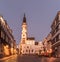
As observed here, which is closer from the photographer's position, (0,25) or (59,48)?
(59,48)

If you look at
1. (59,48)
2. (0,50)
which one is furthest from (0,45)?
(59,48)

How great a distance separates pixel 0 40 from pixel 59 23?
Result: 74.5ft

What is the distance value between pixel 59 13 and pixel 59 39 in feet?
32.9

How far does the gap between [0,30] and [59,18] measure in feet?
73.6

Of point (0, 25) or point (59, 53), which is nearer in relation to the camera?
point (59, 53)

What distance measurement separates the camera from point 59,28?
96.1 meters

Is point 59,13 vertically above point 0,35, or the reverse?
point 59,13

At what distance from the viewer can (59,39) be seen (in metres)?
95.3

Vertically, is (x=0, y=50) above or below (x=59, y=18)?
below

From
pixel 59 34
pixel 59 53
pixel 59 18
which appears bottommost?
pixel 59 53

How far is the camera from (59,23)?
316 ft

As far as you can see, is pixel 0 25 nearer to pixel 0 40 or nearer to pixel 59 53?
pixel 0 40

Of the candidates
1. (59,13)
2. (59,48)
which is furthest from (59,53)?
(59,13)

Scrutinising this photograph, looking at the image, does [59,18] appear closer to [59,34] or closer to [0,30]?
[59,34]
